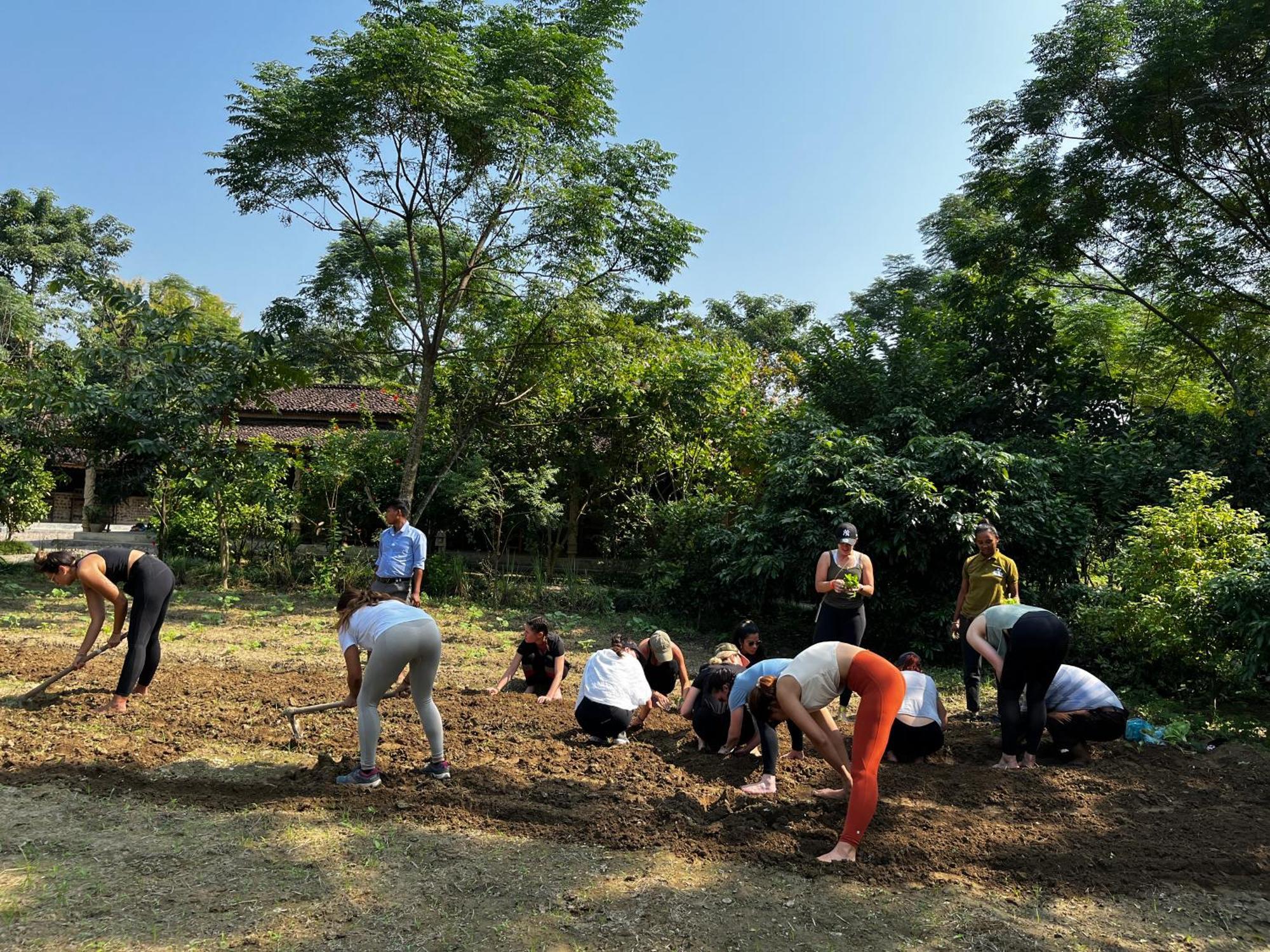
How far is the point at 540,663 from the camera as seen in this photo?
6.64 meters

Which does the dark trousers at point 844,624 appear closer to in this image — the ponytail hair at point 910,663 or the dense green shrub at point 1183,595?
the ponytail hair at point 910,663

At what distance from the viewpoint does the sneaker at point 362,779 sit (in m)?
A: 4.47

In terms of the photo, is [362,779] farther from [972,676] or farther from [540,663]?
[972,676]

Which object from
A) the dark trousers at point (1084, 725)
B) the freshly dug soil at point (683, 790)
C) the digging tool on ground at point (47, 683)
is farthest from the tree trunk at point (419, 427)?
the dark trousers at point (1084, 725)

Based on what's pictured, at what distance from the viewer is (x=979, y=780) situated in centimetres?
492

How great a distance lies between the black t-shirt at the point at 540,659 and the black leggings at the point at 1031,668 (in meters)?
3.25

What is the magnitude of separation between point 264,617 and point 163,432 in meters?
A: 3.06

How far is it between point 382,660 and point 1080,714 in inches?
172

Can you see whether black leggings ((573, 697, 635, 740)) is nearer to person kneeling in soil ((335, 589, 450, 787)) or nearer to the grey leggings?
person kneeling in soil ((335, 589, 450, 787))

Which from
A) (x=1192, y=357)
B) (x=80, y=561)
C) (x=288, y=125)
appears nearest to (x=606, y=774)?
(x=80, y=561)

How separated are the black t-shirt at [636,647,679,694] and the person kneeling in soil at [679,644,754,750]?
0.85 metres

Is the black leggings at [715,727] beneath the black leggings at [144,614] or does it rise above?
beneath

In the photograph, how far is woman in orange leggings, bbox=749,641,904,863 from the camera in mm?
3793

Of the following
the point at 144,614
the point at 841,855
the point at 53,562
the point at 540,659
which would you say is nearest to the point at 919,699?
the point at 841,855
